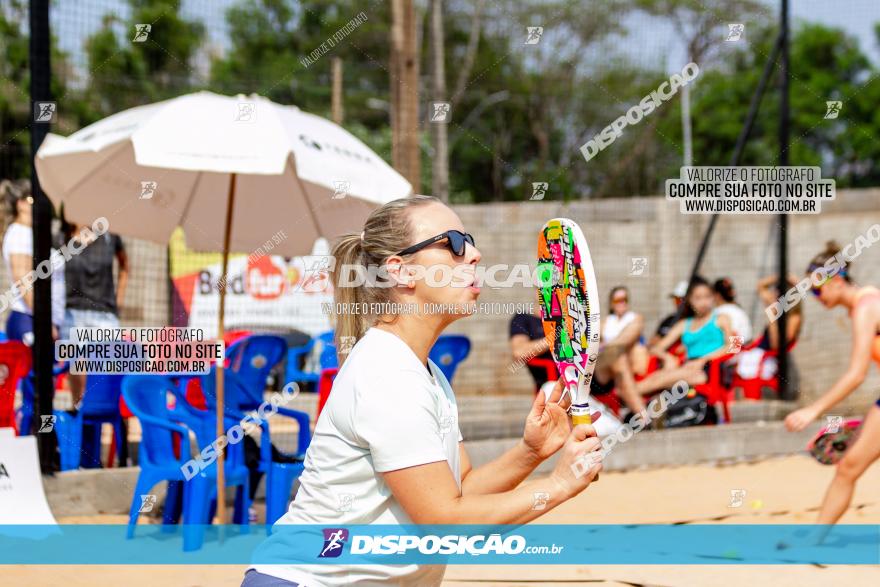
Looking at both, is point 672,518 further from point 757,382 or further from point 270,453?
point 757,382

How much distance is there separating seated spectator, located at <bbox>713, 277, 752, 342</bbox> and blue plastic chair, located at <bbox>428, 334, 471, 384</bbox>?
373 cm

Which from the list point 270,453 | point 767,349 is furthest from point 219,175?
point 767,349

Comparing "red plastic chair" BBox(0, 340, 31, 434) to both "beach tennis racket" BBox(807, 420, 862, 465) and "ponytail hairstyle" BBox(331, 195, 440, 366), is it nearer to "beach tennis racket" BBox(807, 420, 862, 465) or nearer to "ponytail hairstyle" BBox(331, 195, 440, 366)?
"ponytail hairstyle" BBox(331, 195, 440, 366)

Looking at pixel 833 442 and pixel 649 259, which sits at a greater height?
pixel 649 259

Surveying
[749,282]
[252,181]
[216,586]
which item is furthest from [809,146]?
[216,586]

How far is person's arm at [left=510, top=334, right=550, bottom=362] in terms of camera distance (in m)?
7.54

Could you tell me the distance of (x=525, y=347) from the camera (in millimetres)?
7684

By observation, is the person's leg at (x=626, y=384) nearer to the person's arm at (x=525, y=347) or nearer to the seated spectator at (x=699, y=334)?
the seated spectator at (x=699, y=334)

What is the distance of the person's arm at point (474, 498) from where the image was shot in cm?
206

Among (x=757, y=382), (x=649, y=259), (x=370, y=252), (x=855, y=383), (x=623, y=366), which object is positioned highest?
(x=649, y=259)

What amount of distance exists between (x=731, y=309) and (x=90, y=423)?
6.07 metres

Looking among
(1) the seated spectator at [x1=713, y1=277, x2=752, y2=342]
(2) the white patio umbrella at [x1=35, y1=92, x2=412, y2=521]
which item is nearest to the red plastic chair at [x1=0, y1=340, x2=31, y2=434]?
(2) the white patio umbrella at [x1=35, y1=92, x2=412, y2=521]

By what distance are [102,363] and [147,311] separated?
512cm

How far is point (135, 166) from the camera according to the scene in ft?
20.2
